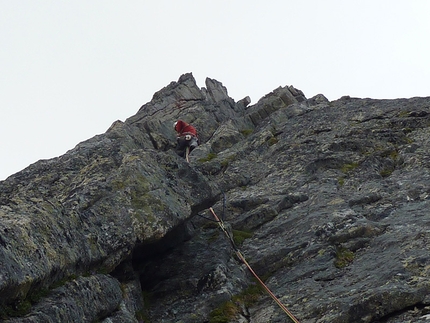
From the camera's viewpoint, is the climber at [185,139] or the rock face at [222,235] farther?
the climber at [185,139]

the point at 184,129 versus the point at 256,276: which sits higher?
the point at 184,129

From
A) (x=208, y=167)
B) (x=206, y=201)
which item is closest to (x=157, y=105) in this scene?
(x=208, y=167)

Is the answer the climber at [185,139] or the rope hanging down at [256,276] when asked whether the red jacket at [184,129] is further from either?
the rope hanging down at [256,276]

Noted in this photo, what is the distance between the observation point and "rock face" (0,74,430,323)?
1281 centimetres

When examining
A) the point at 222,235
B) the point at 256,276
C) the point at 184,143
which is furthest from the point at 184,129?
the point at 256,276

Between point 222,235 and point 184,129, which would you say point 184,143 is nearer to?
point 184,129

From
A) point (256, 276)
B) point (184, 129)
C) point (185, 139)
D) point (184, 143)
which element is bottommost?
point (256, 276)

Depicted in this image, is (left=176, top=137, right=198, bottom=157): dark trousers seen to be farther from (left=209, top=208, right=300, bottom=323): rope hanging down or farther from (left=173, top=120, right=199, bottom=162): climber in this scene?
(left=209, top=208, right=300, bottom=323): rope hanging down

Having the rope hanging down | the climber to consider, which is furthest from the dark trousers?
the rope hanging down

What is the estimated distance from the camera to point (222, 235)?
1966 cm

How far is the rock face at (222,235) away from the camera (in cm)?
1281

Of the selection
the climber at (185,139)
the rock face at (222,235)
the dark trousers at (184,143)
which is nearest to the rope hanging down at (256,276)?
the rock face at (222,235)

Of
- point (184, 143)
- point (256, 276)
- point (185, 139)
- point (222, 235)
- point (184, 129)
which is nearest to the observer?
point (256, 276)

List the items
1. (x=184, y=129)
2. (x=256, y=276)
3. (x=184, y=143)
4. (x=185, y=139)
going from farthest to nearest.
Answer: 1. (x=184, y=129)
2. (x=184, y=143)
3. (x=185, y=139)
4. (x=256, y=276)
